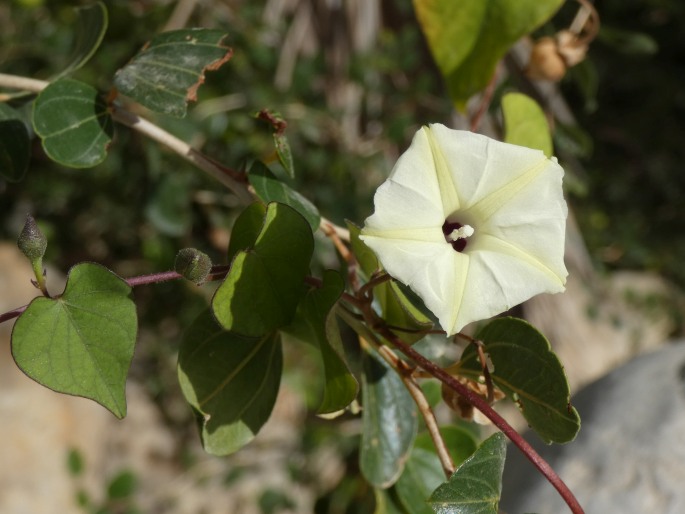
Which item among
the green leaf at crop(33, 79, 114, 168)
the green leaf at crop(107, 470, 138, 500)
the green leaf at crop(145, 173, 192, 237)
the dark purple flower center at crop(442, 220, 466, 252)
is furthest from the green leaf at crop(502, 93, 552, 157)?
the green leaf at crop(107, 470, 138, 500)

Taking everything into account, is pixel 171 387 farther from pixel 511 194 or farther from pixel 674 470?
pixel 511 194

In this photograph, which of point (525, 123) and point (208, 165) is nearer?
point (208, 165)

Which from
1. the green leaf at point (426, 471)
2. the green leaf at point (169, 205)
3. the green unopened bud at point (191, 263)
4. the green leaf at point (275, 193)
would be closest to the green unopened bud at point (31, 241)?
the green unopened bud at point (191, 263)

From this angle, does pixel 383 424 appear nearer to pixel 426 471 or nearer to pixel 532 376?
pixel 426 471

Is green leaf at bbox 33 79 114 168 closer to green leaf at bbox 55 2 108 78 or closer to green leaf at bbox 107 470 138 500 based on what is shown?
green leaf at bbox 55 2 108 78

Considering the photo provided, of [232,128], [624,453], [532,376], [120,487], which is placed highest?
[532,376]

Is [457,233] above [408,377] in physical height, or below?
above

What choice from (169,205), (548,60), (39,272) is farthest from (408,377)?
(169,205)

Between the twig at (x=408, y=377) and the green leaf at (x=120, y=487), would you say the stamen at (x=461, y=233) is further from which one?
the green leaf at (x=120, y=487)
